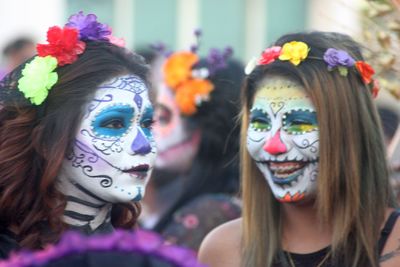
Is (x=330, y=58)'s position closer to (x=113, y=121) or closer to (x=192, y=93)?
(x=113, y=121)

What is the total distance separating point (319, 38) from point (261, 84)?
257mm

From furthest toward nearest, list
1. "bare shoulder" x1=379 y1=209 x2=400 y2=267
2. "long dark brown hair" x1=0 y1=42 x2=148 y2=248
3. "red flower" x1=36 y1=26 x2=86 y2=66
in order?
"bare shoulder" x1=379 y1=209 x2=400 y2=267
"red flower" x1=36 y1=26 x2=86 y2=66
"long dark brown hair" x1=0 y1=42 x2=148 y2=248

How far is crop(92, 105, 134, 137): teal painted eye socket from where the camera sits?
3695 mm

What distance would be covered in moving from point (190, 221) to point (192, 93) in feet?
2.79

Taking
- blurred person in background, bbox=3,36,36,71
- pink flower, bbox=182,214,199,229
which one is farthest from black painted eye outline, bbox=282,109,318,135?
blurred person in background, bbox=3,36,36,71

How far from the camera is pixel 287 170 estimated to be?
4004mm

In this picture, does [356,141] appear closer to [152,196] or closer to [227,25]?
[152,196]

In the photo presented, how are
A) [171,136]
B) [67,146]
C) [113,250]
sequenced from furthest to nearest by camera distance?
[171,136]
[67,146]
[113,250]

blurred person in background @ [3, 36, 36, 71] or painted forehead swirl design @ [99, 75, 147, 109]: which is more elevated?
blurred person in background @ [3, 36, 36, 71]

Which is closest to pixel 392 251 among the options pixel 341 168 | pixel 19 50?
pixel 341 168

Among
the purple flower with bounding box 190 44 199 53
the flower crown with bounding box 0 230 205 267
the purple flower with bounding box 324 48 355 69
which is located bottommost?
the flower crown with bounding box 0 230 205 267

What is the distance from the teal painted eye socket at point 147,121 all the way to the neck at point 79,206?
255 mm

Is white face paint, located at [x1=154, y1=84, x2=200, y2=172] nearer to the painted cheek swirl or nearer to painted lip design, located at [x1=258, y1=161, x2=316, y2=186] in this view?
painted lip design, located at [x1=258, y1=161, x2=316, y2=186]

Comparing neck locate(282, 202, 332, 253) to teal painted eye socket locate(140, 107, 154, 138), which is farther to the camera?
neck locate(282, 202, 332, 253)
